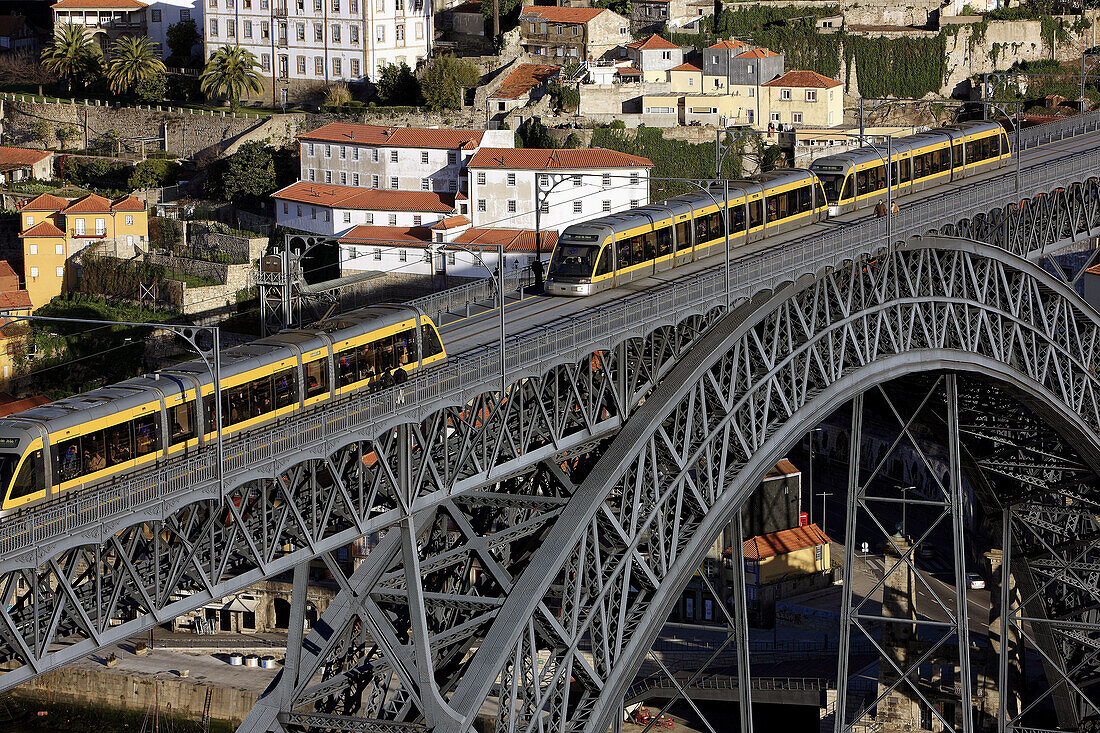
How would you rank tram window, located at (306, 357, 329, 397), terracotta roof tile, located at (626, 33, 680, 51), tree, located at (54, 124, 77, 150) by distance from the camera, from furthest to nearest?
1. tree, located at (54, 124, 77, 150)
2. terracotta roof tile, located at (626, 33, 680, 51)
3. tram window, located at (306, 357, 329, 397)

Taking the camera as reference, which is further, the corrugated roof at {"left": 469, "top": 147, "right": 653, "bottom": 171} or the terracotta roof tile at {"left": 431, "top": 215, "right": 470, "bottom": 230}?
the corrugated roof at {"left": 469, "top": 147, "right": 653, "bottom": 171}

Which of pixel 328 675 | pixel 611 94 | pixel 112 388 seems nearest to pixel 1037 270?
pixel 328 675

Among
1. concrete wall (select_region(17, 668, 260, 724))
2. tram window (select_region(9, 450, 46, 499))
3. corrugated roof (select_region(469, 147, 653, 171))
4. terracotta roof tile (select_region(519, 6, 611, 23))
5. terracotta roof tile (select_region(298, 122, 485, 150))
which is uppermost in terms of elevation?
terracotta roof tile (select_region(519, 6, 611, 23))

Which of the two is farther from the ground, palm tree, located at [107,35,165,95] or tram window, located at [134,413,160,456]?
palm tree, located at [107,35,165,95]

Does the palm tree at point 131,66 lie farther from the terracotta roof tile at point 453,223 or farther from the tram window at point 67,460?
the tram window at point 67,460

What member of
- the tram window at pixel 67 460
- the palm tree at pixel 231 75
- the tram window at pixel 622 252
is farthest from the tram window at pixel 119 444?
the palm tree at pixel 231 75

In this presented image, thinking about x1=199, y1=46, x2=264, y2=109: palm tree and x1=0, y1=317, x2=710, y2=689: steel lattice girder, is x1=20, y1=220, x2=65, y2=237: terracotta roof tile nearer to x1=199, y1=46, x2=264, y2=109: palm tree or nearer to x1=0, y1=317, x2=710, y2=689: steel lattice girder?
x1=199, y1=46, x2=264, y2=109: palm tree

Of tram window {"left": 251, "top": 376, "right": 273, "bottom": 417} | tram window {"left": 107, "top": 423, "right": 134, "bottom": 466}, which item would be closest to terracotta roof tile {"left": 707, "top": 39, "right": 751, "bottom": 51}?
tram window {"left": 251, "top": 376, "right": 273, "bottom": 417}
